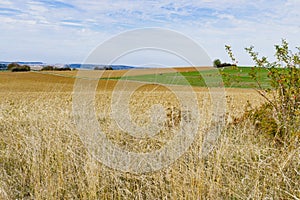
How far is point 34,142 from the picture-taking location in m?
4.21

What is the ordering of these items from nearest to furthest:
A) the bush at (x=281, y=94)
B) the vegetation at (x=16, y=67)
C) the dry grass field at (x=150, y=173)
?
the dry grass field at (x=150, y=173) → the bush at (x=281, y=94) → the vegetation at (x=16, y=67)

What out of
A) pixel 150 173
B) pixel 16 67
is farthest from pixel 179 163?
pixel 16 67

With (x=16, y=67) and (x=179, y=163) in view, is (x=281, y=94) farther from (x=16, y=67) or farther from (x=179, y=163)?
(x=16, y=67)

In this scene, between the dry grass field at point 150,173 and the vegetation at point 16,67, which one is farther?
the vegetation at point 16,67

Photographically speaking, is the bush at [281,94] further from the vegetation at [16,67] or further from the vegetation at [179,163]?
the vegetation at [16,67]

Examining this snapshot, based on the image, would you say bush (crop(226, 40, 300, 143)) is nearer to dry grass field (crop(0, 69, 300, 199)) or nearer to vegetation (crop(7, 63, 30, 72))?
dry grass field (crop(0, 69, 300, 199))

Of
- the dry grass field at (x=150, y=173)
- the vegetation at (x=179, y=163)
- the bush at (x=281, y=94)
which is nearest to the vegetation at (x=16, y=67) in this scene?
the vegetation at (x=179, y=163)

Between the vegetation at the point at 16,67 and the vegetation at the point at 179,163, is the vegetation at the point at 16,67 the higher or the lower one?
the higher one

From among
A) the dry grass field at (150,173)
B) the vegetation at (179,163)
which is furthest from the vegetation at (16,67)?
the dry grass field at (150,173)

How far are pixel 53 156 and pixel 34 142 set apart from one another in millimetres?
422

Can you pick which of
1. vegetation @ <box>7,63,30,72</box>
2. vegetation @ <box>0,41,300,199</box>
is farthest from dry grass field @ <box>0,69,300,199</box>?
vegetation @ <box>7,63,30,72</box>

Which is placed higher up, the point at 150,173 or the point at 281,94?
the point at 281,94

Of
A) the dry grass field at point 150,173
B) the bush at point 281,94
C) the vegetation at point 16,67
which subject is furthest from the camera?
the vegetation at point 16,67

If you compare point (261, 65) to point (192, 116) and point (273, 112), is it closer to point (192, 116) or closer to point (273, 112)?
point (273, 112)
